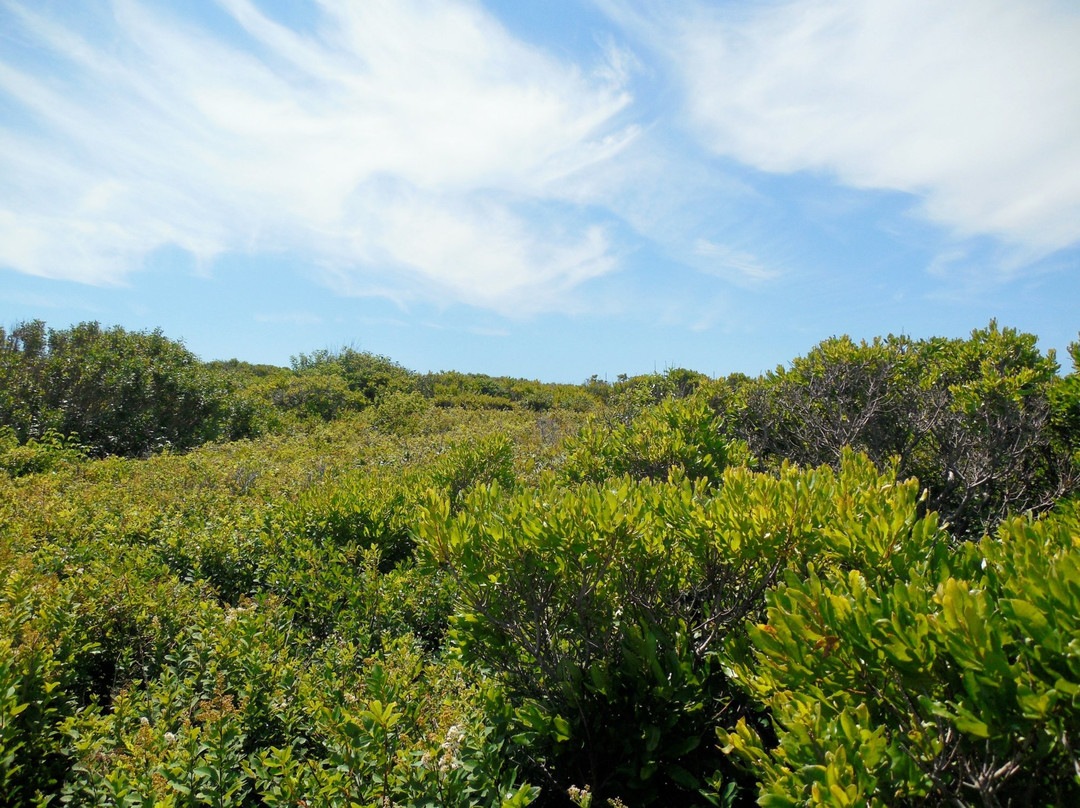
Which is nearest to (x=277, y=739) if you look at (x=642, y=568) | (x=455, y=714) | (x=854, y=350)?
(x=455, y=714)

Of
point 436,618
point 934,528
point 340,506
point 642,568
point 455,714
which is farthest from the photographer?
point 340,506

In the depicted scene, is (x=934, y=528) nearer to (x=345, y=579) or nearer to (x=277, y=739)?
(x=277, y=739)

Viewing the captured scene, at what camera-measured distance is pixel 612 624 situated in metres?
3.39

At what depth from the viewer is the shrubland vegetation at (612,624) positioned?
5.62ft

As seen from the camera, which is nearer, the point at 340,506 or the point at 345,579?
the point at 345,579

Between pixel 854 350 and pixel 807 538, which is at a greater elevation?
pixel 854 350

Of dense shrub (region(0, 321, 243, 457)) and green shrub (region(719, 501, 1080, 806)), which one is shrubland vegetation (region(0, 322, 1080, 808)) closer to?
green shrub (region(719, 501, 1080, 806))

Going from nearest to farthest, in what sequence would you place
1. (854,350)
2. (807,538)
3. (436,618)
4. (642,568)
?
(807,538) → (642,568) → (436,618) → (854,350)

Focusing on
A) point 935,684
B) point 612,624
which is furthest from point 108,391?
point 935,684

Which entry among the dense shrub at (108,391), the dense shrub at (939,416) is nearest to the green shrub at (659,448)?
the dense shrub at (939,416)

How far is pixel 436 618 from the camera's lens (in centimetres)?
485

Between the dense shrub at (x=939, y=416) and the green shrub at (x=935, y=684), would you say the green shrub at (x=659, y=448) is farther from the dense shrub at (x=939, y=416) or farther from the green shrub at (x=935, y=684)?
the green shrub at (x=935, y=684)

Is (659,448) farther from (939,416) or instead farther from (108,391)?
(108,391)

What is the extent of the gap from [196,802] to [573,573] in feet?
6.56
